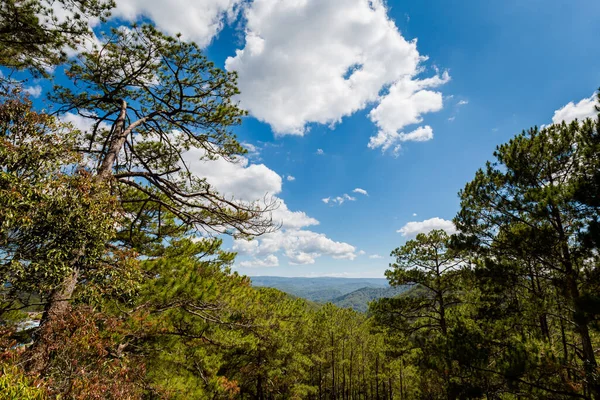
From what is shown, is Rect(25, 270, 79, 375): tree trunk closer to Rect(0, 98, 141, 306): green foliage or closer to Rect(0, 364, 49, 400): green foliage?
Rect(0, 98, 141, 306): green foliage

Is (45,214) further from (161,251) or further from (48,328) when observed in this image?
(161,251)

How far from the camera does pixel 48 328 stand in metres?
3.79

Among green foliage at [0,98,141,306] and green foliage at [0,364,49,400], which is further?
green foliage at [0,98,141,306]

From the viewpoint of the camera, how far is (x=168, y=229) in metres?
9.23

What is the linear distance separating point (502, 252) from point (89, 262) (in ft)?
32.0

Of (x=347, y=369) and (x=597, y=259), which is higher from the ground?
(x=597, y=259)

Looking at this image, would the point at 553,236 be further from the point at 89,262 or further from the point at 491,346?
the point at 89,262

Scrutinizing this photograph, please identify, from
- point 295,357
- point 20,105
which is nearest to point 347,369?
point 295,357

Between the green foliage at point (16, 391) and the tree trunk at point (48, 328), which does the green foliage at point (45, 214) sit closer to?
the tree trunk at point (48, 328)

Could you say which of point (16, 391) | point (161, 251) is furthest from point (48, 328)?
point (161, 251)

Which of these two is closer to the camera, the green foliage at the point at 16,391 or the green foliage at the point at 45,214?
the green foliage at the point at 16,391

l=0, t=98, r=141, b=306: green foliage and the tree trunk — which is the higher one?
l=0, t=98, r=141, b=306: green foliage

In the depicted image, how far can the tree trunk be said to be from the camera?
11.9ft

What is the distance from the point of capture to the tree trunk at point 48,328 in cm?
363
